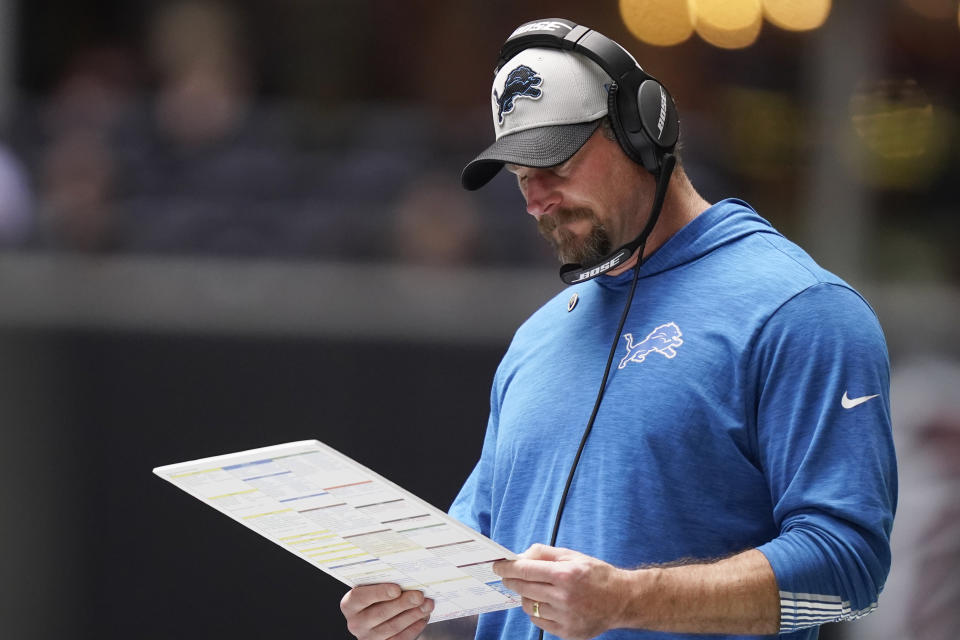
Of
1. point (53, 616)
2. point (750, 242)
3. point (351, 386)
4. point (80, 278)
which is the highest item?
point (750, 242)

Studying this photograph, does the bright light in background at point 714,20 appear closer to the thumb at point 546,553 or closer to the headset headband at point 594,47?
the headset headband at point 594,47

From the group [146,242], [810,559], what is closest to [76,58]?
[146,242]

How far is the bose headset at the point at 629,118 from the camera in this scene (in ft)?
5.16

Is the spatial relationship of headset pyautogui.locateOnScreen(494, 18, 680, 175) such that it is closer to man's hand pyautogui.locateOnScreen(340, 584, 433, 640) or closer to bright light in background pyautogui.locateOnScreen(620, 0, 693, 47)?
man's hand pyautogui.locateOnScreen(340, 584, 433, 640)

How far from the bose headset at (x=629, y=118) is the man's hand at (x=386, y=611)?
15cm

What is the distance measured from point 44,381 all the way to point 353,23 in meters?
2.40

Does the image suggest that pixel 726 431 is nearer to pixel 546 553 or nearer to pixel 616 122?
pixel 546 553

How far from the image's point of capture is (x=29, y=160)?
444 centimetres

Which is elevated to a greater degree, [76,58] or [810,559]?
[76,58]

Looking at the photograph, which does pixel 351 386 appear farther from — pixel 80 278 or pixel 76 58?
pixel 76 58

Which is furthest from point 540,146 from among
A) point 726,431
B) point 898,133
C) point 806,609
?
point 898,133

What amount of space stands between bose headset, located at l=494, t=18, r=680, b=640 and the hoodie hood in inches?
1.0

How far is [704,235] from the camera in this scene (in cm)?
159

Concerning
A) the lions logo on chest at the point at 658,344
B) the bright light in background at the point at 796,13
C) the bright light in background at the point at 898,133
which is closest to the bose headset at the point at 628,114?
the lions logo on chest at the point at 658,344
